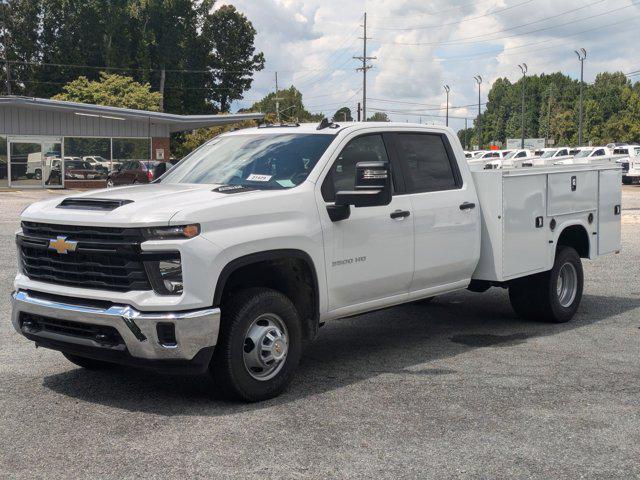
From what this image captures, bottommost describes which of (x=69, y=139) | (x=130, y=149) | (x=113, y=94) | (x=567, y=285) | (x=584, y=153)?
(x=567, y=285)

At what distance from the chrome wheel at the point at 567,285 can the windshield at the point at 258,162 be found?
351 centimetres

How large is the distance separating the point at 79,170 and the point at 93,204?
131 feet

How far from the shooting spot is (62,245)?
5.66 metres

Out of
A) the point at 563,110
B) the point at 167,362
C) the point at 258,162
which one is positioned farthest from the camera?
the point at 563,110

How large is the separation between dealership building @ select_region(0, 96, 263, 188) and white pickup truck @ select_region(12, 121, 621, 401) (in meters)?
36.8

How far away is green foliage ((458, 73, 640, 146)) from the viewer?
10669 cm

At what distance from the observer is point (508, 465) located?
463cm

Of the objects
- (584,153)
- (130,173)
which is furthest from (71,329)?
(584,153)

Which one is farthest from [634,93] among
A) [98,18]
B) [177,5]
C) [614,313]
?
[614,313]

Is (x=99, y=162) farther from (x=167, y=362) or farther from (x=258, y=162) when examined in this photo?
(x=167, y=362)

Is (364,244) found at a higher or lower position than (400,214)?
lower

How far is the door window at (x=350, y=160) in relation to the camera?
637cm

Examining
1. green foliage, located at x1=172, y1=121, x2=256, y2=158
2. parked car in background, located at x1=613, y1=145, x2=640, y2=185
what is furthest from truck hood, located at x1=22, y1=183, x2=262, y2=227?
green foliage, located at x1=172, y1=121, x2=256, y2=158

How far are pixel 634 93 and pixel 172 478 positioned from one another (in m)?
113
